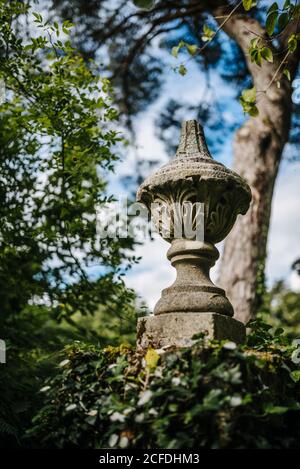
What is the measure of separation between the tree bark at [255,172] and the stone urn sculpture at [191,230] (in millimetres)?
2828

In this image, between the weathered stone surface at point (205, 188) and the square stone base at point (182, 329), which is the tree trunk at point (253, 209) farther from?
the square stone base at point (182, 329)

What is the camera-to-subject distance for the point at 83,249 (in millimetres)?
4934

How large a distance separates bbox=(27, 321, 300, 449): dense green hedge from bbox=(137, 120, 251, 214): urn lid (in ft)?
3.28

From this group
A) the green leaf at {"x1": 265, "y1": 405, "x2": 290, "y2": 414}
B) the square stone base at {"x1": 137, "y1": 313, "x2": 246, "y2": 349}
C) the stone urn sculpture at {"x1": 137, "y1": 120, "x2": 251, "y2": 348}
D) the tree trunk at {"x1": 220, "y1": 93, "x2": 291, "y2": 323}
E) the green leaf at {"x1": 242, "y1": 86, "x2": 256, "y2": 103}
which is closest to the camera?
the green leaf at {"x1": 265, "y1": 405, "x2": 290, "y2": 414}

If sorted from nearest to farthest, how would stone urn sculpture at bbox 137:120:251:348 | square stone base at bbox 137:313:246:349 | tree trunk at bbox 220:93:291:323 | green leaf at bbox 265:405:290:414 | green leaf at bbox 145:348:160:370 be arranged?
green leaf at bbox 265:405:290:414 < green leaf at bbox 145:348:160:370 < square stone base at bbox 137:313:246:349 < stone urn sculpture at bbox 137:120:251:348 < tree trunk at bbox 220:93:291:323

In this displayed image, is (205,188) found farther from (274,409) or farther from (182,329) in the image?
(274,409)

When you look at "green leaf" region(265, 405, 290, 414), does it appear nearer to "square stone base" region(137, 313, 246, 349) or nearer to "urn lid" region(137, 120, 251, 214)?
"square stone base" region(137, 313, 246, 349)

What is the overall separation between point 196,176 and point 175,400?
1343 millimetres

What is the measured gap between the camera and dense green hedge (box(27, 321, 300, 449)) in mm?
2225

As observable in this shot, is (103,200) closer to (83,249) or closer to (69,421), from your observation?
(83,249)

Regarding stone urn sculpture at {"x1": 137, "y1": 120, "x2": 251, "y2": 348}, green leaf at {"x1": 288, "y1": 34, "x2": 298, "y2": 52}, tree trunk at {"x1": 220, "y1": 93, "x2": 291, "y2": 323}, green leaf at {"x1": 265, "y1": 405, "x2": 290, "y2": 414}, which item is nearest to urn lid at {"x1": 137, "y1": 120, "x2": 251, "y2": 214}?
stone urn sculpture at {"x1": 137, "y1": 120, "x2": 251, "y2": 348}

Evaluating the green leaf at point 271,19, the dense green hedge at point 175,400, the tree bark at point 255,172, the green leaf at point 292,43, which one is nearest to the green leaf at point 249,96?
the green leaf at point 292,43
